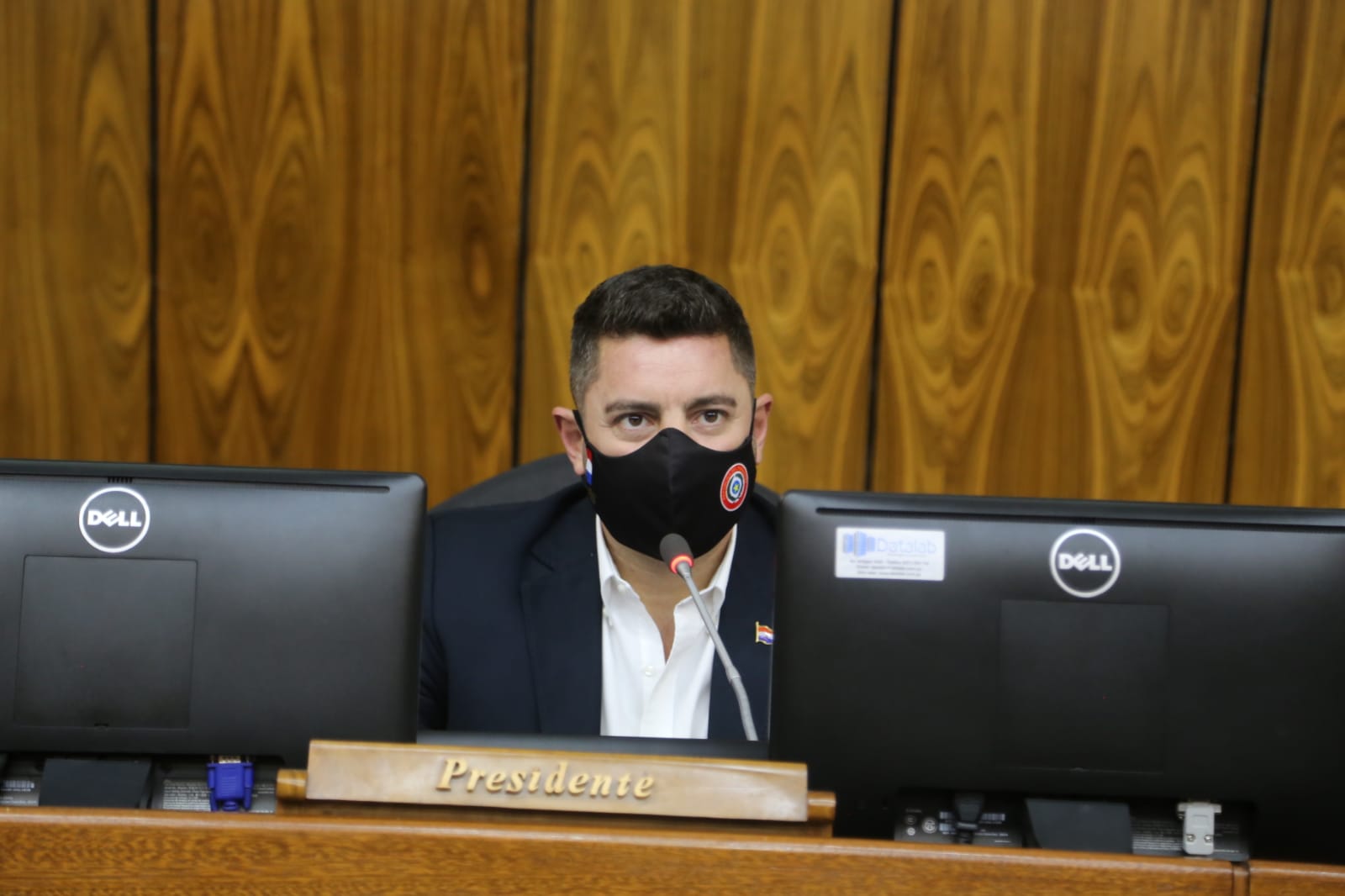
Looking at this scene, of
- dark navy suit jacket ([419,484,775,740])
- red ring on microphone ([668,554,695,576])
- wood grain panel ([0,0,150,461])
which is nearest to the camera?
red ring on microphone ([668,554,695,576])

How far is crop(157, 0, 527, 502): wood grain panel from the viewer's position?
2771mm

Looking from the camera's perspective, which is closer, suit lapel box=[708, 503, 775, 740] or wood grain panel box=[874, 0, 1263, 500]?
suit lapel box=[708, 503, 775, 740]

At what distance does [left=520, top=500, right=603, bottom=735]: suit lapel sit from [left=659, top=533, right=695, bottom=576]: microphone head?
28 cm

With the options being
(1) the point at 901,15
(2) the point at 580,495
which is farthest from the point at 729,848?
(1) the point at 901,15

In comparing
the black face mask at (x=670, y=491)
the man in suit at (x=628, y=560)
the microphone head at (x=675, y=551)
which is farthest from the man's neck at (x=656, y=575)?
the microphone head at (x=675, y=551)

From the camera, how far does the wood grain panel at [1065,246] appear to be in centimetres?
278

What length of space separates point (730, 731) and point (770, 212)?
1541 millimetres

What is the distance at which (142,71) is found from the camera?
9.09 feet

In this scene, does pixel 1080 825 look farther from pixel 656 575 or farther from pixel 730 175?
pixel 730 175

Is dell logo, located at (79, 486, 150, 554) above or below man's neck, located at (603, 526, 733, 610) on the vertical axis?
above

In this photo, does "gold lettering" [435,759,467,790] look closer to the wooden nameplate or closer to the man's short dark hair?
the wooden nameplate

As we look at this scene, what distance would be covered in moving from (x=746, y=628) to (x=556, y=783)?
0.78m

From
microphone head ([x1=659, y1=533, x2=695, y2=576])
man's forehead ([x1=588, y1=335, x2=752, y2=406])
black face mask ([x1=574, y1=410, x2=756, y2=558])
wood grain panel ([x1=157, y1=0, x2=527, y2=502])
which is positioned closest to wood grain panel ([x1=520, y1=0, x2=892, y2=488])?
wood grain panel ([x1=157, y1=0, x2=527, y2=502])

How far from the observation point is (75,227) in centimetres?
280
